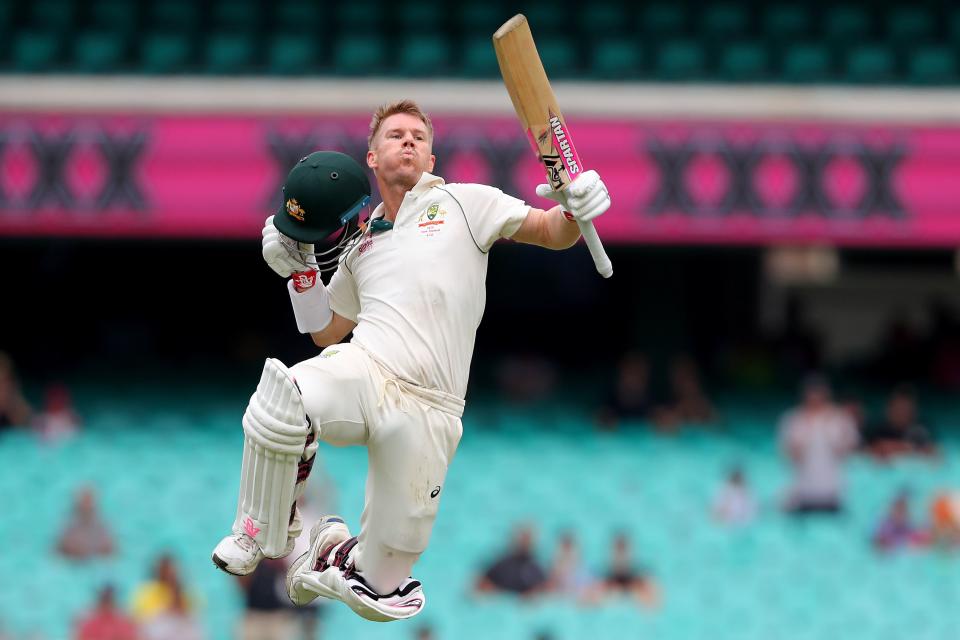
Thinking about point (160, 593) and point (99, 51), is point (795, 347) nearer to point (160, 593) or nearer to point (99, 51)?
point (160, 593)

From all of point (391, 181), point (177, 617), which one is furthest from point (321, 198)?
point (177, 617)

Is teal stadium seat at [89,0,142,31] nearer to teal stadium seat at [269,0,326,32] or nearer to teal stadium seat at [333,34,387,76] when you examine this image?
teal stadium seat at [269,0,326,32]

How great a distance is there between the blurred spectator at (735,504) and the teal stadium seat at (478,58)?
17.3ft

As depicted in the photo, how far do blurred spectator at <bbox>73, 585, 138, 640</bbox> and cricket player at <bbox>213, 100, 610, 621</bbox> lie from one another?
7674 millimetres

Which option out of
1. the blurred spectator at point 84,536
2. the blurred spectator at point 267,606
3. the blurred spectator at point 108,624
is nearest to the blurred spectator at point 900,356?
the blurred spectator at point 267,606

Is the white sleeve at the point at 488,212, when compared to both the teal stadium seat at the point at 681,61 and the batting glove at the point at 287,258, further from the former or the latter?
the teal stadium seat at the point at 681,61

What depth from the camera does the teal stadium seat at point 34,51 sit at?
17.8 m

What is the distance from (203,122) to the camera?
17.1 m

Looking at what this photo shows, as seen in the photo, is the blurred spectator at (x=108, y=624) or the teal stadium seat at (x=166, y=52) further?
the teal stadium seat at (x=166, y=52)

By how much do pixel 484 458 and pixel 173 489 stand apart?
126 inches

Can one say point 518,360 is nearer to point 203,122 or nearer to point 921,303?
point 203,122

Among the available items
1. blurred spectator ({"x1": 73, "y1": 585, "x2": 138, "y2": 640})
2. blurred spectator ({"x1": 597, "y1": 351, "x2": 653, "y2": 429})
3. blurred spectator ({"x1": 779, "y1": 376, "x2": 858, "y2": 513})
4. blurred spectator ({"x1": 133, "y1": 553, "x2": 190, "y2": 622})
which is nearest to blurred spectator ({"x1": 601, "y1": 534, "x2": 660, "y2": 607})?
blurred spectator ({"x1": 779, "y1": 376, "x2": 858, "y2": 513})

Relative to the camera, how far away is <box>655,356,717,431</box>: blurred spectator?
16984 millimetres

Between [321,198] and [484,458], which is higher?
[321,198]
